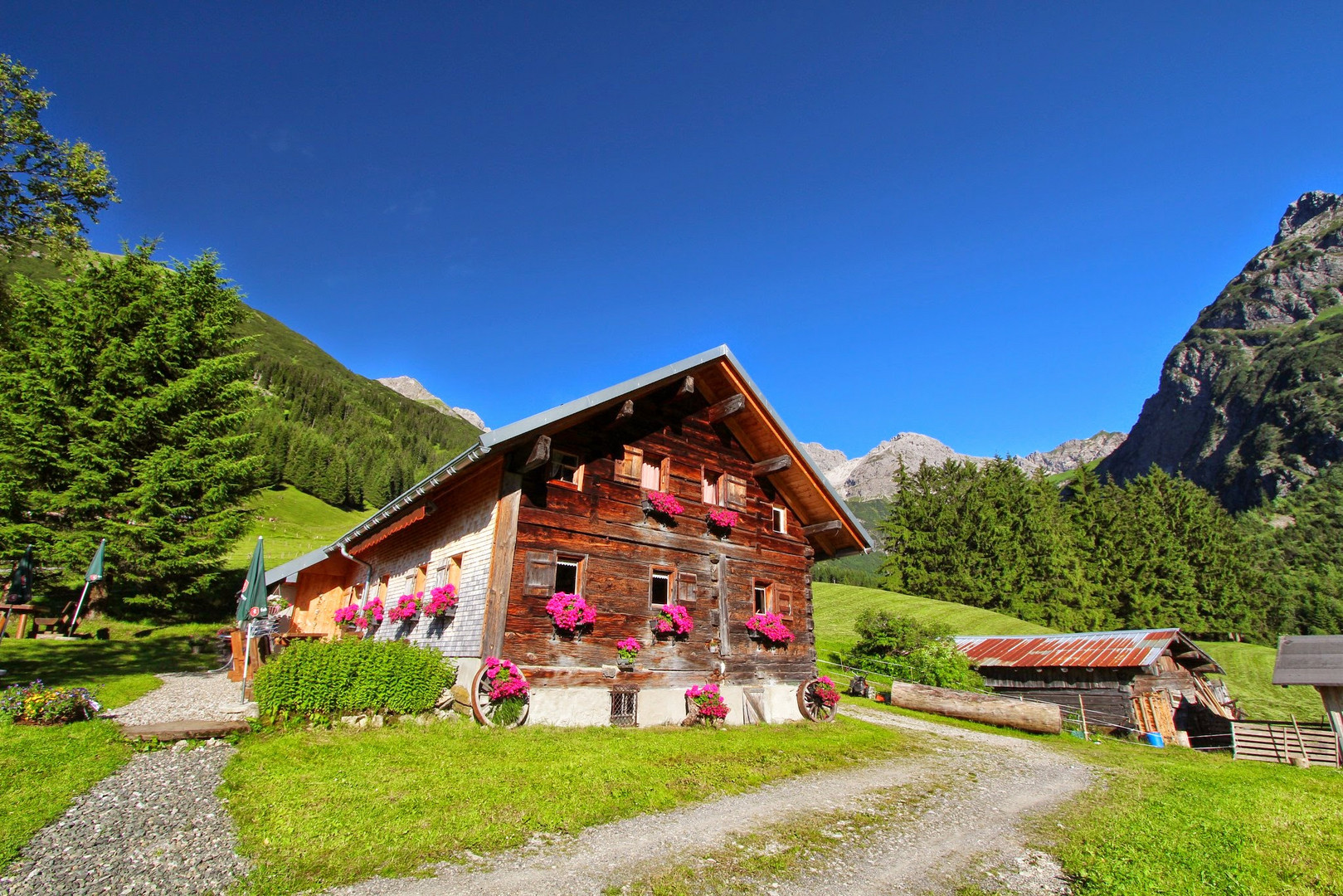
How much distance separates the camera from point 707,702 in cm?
1638

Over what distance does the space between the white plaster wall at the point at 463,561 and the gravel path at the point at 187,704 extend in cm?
407

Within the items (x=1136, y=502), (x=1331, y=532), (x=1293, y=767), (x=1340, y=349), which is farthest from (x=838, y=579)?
(x=1340, y=349)

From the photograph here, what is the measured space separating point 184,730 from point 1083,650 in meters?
30.5

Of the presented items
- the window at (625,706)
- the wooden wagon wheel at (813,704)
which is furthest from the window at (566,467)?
the wooden wagon wheel at (813,704)

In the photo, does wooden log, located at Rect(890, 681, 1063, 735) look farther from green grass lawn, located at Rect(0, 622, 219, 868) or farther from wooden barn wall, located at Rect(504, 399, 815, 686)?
green grass lawn, located at Rect(0, 622, 219, 868)

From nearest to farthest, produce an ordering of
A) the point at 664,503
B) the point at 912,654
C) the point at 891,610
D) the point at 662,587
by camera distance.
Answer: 1. the point at 664,503
2. the point at 662,587
3. the point at 912,654
4. the point at 891,610

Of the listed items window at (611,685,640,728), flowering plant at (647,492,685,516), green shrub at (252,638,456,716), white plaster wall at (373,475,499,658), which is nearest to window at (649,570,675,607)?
flowering plant at (647,492,685,516)

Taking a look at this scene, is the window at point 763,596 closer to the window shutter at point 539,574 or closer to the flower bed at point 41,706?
the window shutter at point 539,574

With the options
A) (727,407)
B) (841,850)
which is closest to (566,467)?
(727,407)

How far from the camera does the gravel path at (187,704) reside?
11852mm

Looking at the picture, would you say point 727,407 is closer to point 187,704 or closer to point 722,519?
point 722,519

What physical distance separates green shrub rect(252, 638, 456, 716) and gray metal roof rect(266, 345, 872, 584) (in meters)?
3.64

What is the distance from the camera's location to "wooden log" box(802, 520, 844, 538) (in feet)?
67.9

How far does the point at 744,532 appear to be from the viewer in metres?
19.5
